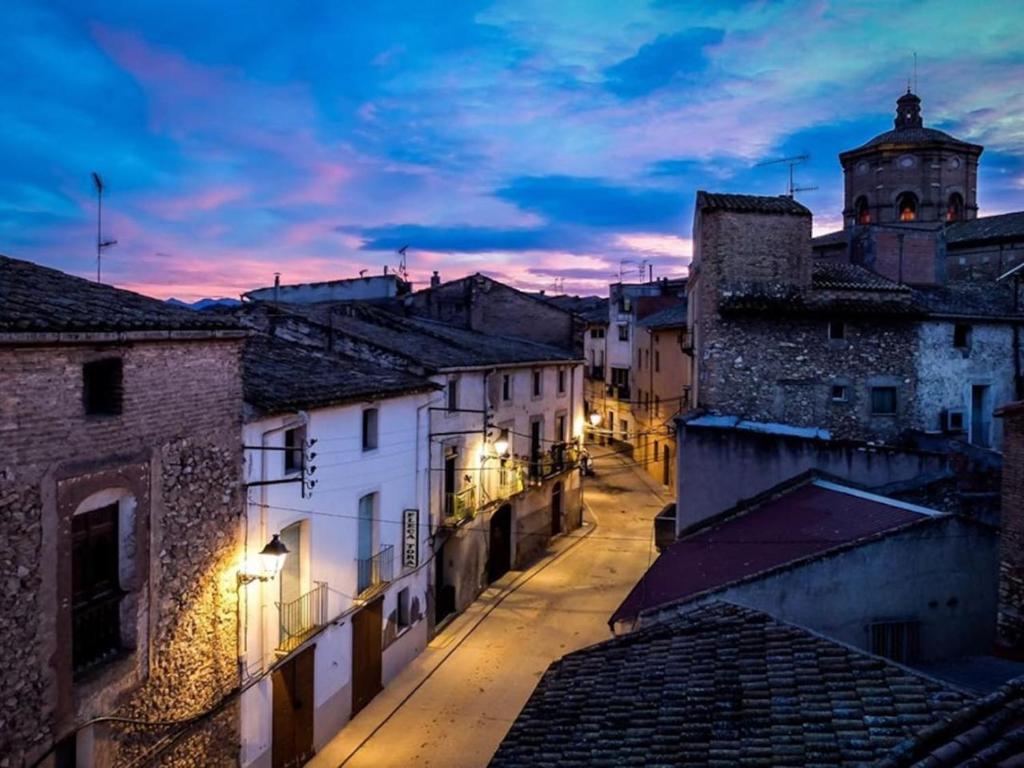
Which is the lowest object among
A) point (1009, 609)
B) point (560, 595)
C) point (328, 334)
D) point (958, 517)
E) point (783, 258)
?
point (560, 595)

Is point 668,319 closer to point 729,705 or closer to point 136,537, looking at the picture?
point 136,537

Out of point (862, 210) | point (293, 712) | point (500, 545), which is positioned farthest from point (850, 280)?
point (862, 210)

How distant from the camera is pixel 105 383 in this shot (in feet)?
32.1

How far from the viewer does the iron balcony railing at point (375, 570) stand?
1675cm

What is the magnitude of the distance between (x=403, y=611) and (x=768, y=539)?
8.92 meters

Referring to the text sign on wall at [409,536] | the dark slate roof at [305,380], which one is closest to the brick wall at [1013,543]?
the dark slate roof at [305,380]

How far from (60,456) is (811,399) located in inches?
782

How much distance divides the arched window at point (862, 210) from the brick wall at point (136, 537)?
45806 mm

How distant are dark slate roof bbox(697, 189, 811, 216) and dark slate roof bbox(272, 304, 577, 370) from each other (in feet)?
27.0

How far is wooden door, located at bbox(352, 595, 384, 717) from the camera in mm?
16562

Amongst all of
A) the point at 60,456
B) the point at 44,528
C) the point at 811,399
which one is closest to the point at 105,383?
the point at 60,456

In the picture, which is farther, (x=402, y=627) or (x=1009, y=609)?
(x=402, y=627)

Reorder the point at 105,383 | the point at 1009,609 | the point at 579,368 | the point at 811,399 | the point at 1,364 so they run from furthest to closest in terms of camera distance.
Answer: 1. the point at 579,368
2. the point at 811,399
3. the point at 1009,609
4. the point at 105,383
5. the point at 1,364

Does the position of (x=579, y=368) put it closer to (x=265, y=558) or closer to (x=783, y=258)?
(x=783, y=258)
